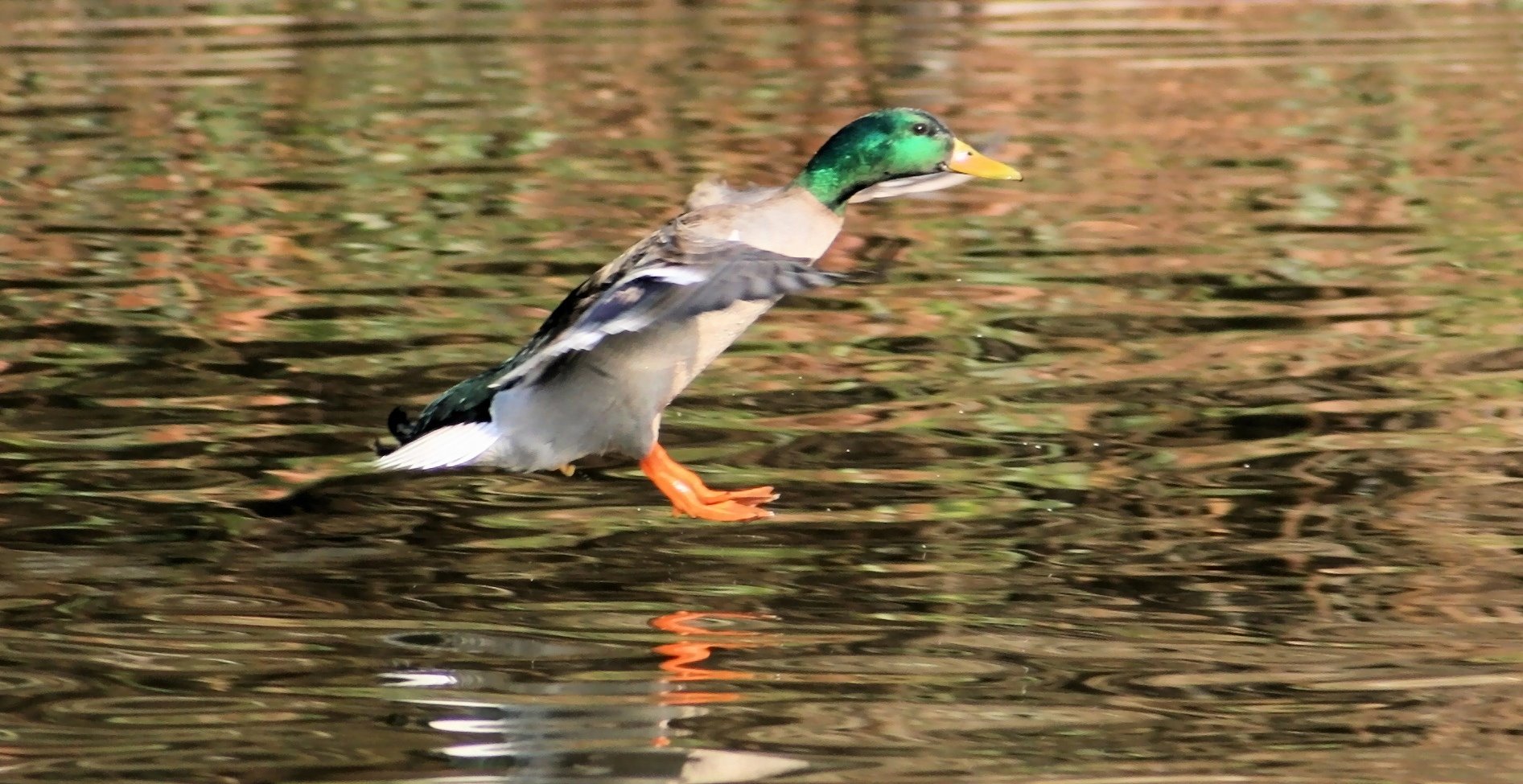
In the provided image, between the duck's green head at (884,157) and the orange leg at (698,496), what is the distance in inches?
31.4

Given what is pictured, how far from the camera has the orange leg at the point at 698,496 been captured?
17.6ft

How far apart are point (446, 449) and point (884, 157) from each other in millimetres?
1355

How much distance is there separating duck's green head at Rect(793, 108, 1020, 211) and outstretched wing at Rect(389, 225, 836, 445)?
13.6 inches

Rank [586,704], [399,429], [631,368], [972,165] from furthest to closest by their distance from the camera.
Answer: [972,165] < [399,429] < [631,368] < [586,704]

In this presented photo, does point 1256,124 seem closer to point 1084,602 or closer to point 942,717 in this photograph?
point 1084,602

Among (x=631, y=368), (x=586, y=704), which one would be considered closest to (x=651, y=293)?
(x=631, y=368)

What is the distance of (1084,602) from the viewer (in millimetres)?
4762

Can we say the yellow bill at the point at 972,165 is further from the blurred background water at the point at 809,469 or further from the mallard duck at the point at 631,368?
the mallard duck at the point at 631,368

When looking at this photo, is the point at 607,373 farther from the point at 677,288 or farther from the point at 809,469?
the point at 809,469

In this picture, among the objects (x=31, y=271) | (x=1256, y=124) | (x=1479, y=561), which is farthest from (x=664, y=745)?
(x=1256, y=124)

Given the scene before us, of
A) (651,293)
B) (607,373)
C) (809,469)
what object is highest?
(651,293)

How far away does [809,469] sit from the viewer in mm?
5973

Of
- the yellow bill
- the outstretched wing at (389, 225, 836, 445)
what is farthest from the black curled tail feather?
the yellow bill

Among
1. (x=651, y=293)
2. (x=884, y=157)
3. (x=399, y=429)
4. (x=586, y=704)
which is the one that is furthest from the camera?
(x=884, y=157)
